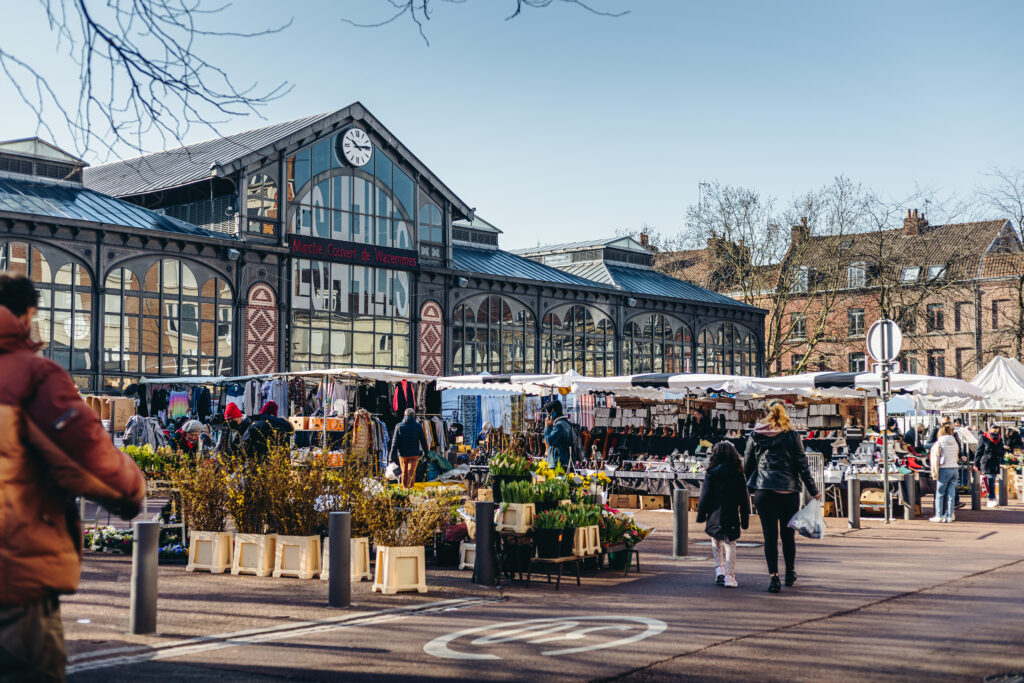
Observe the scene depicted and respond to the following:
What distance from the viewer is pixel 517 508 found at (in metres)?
11.2

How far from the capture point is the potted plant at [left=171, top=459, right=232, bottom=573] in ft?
37.7

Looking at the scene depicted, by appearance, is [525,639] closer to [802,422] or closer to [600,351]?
[802,422]

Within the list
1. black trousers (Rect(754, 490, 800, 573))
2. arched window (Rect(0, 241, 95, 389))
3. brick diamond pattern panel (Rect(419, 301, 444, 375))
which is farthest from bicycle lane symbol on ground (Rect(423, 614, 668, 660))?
brick diamond pattern panel (Rect(419, 301, 444, 375))

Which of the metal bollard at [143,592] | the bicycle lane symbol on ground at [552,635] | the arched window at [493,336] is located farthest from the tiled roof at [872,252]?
the metal bollard at [143,592]

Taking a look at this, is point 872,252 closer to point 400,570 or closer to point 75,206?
point 75,206

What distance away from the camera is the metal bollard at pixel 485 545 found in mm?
10703

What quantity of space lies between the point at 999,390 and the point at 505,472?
22720mm

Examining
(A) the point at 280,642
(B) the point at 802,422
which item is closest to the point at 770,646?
(A) the point at 280,642

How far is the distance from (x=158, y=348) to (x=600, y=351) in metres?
19.2

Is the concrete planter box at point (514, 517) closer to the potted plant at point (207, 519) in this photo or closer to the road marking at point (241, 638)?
the road marking at point (241, 638)

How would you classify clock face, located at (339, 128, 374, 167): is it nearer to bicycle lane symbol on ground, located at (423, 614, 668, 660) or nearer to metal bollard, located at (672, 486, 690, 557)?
metal bollard, located at (672, 486, 690, 557)

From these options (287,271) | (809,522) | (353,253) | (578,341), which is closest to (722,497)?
(809,522)

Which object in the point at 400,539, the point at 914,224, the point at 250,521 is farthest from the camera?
the point at 914,224

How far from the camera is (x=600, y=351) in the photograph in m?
46.6
